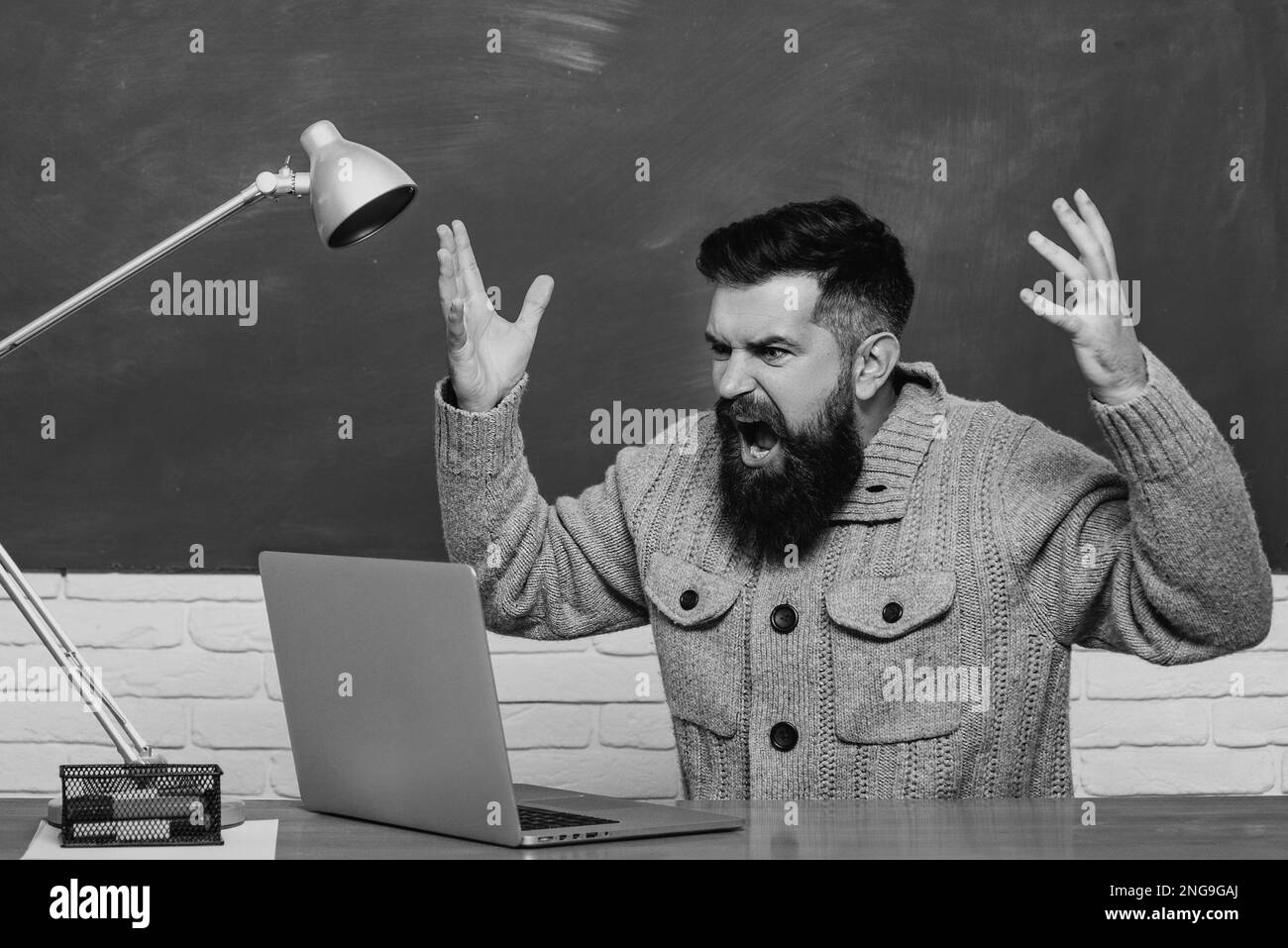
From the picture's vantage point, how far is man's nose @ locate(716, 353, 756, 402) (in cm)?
199

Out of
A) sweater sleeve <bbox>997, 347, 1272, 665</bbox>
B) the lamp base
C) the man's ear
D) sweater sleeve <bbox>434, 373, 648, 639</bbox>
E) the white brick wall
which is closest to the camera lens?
the lamp base

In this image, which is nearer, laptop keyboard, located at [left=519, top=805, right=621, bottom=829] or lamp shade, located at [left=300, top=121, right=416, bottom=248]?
laptop keyboard, located at [left=519, top=805, right=621, bottom=829]

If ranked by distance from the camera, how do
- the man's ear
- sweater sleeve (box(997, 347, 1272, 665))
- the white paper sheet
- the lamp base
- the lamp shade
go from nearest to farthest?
the white paper sheet
the lamp base
the lamp shade
sweater sleeve (box(997, 347, 1272, 665))
the man's ear

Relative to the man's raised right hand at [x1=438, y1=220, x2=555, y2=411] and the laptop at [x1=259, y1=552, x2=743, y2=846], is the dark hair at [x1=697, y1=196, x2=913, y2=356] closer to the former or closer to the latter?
the man's raised right hand at [x1=438, y1=220, x2=555, y2=411]

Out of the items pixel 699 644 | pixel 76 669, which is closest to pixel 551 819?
pixel 76 669

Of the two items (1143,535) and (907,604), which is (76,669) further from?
(1143,535)

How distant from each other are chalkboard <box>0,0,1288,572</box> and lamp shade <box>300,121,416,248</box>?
2.91ft

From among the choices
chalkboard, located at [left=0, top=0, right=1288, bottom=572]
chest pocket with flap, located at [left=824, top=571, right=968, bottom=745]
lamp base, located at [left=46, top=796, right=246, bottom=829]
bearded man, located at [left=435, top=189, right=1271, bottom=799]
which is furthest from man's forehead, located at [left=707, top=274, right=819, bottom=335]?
lamp base, located at [left=46, top=796, right=246, bottom=829]

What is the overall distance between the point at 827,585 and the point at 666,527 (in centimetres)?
23

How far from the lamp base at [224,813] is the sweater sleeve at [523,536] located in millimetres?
627

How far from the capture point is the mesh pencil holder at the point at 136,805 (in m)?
1.28

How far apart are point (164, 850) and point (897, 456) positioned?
3.47 ft

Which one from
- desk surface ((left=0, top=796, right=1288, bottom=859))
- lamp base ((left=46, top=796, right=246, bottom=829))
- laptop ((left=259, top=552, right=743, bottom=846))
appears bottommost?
desk surface ((left=0, top=796, right=1288, bottom=859))
